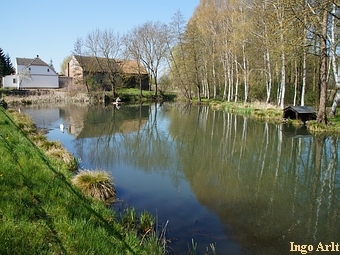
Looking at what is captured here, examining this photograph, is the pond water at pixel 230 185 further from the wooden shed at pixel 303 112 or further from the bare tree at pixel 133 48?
the bare tree at pixel 133 48

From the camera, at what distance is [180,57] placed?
1523 inches

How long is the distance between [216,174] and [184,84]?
32.9m

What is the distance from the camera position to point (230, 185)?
7.14 meters

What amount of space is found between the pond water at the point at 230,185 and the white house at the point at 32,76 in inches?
1630

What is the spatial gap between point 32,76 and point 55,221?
52.7 m

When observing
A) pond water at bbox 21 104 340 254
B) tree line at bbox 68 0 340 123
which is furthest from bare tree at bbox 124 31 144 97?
pond water at bbox 21 104 340 254

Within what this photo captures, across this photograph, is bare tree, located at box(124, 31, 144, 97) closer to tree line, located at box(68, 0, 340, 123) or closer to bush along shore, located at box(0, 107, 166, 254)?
tree line, located at box(68, 0, 340, 123)

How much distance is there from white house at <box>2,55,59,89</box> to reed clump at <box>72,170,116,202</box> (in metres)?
48.1

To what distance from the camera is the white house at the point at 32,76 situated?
4881cm

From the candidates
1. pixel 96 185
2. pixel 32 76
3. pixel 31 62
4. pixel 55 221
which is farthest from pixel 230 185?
pixel 31 62

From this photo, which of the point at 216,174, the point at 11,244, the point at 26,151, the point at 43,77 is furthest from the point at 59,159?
the point at 43,77

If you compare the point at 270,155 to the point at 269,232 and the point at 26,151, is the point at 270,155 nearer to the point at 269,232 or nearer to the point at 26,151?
the point at 269,232

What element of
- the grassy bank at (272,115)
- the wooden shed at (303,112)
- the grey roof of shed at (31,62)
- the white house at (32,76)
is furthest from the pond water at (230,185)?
the grey roof of shed at (31,62)

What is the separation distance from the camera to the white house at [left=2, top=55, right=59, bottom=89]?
4881 cm
